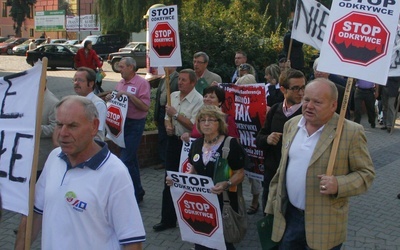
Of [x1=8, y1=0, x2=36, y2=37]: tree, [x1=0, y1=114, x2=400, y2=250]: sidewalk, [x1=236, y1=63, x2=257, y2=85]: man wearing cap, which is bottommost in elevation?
[x1=0, y1=114, x2=400, y2=250]: sidewalk

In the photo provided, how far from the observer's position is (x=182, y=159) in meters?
6.13

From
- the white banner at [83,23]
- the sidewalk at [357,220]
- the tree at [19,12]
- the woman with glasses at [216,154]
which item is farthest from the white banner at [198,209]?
the tree at [19,12]

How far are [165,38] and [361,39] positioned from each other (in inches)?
Result: 132

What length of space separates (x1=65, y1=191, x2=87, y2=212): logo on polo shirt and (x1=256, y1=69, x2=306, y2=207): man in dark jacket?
257 cm

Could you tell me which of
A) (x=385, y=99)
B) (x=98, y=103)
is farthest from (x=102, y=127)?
(x=385, y=99)

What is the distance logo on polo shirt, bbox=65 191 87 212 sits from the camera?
289 cm

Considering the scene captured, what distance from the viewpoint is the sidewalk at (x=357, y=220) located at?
237 inches

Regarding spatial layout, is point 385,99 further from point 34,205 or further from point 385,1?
point 34,205

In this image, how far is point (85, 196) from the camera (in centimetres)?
289

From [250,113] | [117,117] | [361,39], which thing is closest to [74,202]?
[361,39]

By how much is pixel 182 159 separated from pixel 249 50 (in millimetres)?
9419

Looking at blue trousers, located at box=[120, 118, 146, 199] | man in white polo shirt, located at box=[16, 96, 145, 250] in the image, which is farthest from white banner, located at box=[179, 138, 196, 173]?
man in white polo shirt, located at box=[16, 96, 145, 250]

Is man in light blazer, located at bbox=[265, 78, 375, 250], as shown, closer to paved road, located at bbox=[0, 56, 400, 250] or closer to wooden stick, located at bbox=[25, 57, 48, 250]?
wooden stick, located at bbox=[25, 57, 48, 250]

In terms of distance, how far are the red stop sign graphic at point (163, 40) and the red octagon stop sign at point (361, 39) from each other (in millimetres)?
3110
